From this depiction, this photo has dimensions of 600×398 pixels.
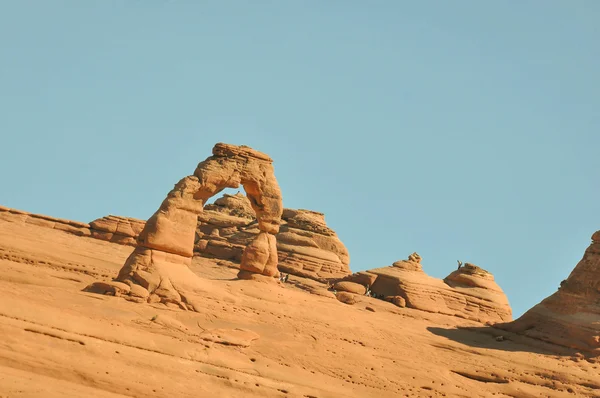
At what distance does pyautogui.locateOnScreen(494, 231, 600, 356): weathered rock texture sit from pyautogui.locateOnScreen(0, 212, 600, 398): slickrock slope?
0.68 metres

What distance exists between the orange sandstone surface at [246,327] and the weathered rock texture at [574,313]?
5 cm

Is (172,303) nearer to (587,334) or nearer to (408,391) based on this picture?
(408,391)

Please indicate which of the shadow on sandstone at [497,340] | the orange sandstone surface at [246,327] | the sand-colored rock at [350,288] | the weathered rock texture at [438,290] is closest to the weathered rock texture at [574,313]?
the orange sandstone surface at [246,327]

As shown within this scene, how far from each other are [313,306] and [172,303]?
574cm

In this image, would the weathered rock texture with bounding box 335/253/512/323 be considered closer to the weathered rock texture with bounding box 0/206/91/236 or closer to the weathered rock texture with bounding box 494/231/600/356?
the weathered rock texture with bounding box 494/231/600/356

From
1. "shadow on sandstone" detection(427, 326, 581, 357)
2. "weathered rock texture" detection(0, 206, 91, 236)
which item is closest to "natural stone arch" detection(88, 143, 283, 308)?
"shadow on sandstone" detection(427, 326, 581, 357)

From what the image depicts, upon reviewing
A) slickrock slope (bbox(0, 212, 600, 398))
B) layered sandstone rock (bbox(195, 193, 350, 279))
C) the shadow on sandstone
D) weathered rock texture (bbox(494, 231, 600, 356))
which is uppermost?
layered sandstone rock (bbox(195, 193, 350, 279))

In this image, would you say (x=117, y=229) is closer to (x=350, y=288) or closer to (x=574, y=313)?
(x=350, y=288)

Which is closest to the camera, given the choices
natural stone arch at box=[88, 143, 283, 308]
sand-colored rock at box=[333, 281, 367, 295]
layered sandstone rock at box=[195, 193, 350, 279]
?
natural stone arch at box=[88, 143, 283, 308]

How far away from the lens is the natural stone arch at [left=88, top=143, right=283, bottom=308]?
90.3 feet

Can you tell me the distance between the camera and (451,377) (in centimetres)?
2912

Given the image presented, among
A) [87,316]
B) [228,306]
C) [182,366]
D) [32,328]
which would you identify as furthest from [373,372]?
[32,328]

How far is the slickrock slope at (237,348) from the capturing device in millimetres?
21766

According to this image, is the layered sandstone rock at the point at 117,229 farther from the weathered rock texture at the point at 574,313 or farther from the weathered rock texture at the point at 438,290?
the weathered rock texture at the point at 574,313
